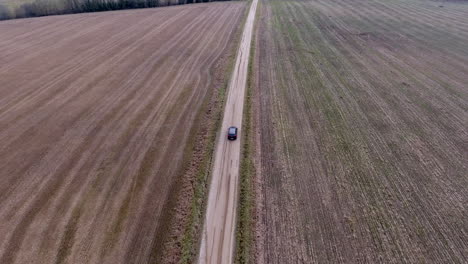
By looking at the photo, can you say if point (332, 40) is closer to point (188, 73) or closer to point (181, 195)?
point (188, 73)

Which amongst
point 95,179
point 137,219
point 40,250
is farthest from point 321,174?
point 40,250

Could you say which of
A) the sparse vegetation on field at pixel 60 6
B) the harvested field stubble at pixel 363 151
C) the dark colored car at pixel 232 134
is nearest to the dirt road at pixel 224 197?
the dark colored car at pixel 232 134

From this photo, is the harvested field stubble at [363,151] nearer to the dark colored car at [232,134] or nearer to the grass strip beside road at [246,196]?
the grass strip beside road at [246,196]

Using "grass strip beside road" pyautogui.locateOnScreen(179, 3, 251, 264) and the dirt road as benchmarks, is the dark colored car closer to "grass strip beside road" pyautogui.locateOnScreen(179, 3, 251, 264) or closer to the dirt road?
the dirt road

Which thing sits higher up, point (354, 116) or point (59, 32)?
point (59, 32)

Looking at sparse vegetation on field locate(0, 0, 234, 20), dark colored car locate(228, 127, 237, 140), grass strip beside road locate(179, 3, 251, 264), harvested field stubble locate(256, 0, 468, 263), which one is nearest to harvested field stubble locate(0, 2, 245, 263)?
grass strip beside road locate(179, 3, 251, 264)

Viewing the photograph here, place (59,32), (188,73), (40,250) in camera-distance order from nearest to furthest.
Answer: (40,250), (188,73), (59,32)
